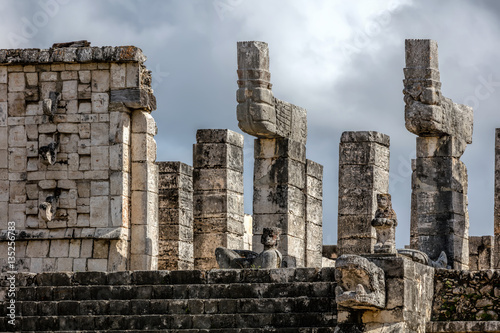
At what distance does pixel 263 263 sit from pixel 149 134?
545cm

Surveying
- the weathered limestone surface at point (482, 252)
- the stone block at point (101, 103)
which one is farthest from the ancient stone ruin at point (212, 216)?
the weathered limestone surface at point (482, 252)

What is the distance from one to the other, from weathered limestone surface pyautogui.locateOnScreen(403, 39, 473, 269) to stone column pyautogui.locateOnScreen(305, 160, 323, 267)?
8.36 ft

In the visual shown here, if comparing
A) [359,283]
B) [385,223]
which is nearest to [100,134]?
[385,223]

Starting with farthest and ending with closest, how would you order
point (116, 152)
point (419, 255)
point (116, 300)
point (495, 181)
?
point (495, 181), point (116, 152), point (419, 255), point (116, 300)

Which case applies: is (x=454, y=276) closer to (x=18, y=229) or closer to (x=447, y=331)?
(x=447, y=331)

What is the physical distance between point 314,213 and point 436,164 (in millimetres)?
3193

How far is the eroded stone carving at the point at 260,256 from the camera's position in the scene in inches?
984

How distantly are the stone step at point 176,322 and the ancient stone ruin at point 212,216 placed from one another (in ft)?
0.08

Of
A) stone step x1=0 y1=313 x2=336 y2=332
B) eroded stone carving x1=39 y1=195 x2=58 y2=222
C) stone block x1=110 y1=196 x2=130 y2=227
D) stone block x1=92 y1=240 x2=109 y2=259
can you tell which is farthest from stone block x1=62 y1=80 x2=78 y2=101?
stone step x1=0 y1=313 x2=336 y2=332

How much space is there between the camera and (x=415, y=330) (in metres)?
21.6

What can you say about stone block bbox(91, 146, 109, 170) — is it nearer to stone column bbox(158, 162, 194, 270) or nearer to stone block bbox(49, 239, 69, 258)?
stone block bbox(49, 239, 69, 258)

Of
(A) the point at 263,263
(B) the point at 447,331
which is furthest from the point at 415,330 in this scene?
(A) the point at 263,263

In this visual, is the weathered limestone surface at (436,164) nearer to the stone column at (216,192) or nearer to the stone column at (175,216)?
the stone column at (216,192)

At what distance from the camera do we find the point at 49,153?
29281mm
